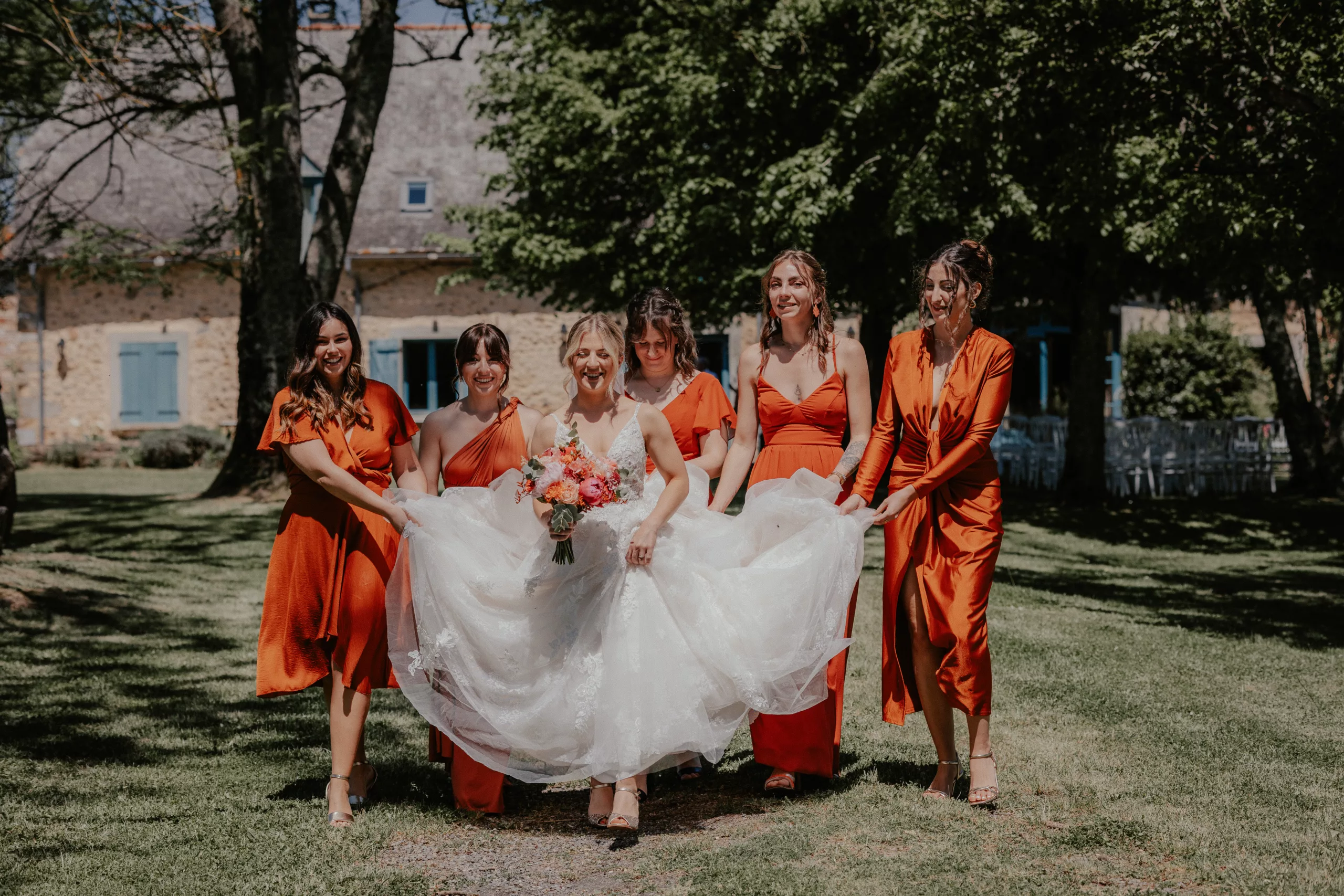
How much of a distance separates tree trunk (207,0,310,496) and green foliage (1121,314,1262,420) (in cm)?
1811

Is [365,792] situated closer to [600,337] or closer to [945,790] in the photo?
[600,337]

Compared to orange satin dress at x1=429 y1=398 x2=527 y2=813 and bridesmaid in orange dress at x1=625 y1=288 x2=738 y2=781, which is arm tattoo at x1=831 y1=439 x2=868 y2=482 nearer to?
bridesmaid in orange dress at x1=625 y1=288 x2=738 y2=781

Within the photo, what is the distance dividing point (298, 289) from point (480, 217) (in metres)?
6.10

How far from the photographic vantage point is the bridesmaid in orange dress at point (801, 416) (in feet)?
17.2

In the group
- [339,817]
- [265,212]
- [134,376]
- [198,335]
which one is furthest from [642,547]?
[134,376]

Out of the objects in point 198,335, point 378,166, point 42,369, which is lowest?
point 42,369

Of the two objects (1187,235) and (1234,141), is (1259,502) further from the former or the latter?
(1234,141)

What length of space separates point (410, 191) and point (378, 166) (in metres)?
1.02

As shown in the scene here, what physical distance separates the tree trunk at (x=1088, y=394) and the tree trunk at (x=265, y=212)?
10531 millimetres

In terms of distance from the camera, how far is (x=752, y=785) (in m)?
5.47

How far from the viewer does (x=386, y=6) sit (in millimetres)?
16453

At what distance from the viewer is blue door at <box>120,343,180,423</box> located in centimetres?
2727

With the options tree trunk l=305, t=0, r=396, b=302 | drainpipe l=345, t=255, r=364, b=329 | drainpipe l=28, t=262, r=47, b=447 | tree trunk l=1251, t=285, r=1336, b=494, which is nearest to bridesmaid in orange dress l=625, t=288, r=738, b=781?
tree trunk l=305, t=0, r=396, b=302

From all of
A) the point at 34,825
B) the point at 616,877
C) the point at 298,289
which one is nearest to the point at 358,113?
the point at 298,289
